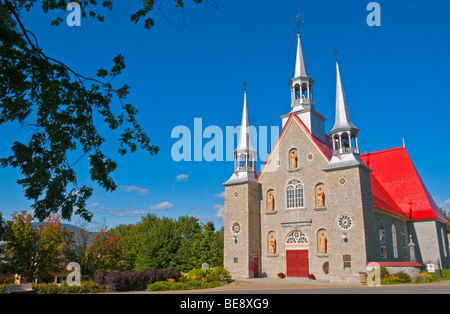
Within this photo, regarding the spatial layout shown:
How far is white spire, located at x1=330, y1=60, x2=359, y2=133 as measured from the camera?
27828 millimetres

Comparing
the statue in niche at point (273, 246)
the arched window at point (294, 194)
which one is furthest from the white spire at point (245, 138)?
the statue in niche at point (273, 246)

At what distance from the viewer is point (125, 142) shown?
982 centimetres

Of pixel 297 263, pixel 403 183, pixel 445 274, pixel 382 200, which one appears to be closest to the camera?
pixel 445 274

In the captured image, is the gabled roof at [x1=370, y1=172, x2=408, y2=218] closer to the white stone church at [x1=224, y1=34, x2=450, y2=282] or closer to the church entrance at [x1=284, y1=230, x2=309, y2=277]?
the white stone church at [x1=224, y1=34, x2=450, y2=282]

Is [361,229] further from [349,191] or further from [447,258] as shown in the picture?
[447,258]

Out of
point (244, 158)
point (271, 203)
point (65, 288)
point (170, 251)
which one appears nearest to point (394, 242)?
point (271, 203)

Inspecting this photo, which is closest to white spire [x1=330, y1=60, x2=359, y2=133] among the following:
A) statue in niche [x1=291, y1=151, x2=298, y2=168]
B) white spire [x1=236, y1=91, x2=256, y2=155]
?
statue in niche [x1=291, y1=151, x2=298, y2=168]

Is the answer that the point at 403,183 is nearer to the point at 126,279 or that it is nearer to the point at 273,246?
the point at 273,246

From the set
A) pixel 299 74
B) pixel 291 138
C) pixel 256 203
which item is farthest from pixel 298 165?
pixel 299 74

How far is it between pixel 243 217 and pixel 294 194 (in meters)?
4.89

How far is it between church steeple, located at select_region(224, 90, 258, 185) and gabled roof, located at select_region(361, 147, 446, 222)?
12.6 meters

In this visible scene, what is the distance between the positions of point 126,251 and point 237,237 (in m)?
16.6

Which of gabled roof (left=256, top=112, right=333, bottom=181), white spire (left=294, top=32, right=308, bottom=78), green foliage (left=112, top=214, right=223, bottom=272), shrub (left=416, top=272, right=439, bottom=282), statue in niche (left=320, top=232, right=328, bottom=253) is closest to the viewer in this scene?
shrub (left=416, top=272, right=439, bottom=282)

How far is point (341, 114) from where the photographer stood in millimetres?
28812
